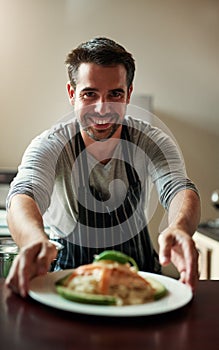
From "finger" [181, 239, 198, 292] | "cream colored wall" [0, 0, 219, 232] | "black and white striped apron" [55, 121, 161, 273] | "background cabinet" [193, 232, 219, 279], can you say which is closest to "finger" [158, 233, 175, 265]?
"finger" [181, 239, 198, 292]

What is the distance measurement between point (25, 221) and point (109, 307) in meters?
0.43

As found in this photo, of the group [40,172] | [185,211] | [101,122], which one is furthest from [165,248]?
[101,122]

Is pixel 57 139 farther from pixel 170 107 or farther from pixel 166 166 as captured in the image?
pixel 170 107

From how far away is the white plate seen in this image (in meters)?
0.87

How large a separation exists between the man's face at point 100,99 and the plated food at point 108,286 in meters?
0.75

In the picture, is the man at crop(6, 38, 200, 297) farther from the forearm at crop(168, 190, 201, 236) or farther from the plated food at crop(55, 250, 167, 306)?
the plated food at crop(55, 250, 167, 306)

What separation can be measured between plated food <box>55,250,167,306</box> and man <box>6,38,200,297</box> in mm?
559

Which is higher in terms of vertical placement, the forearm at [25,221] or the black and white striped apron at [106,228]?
the forearm at [25,221]

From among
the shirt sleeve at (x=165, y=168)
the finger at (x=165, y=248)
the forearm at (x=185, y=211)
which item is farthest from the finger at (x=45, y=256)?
the shirt sleeve at (x=165, y=168)

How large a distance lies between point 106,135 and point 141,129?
16 cm

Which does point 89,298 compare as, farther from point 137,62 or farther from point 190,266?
point 137,62

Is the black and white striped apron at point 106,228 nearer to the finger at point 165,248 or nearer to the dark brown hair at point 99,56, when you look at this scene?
the dark brown hair at point 99,56

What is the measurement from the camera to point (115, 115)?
1683 millimetres

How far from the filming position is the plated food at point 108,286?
0.92m
